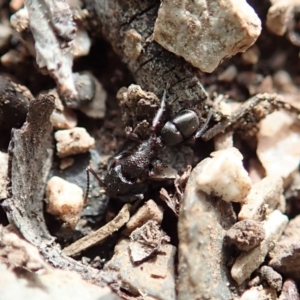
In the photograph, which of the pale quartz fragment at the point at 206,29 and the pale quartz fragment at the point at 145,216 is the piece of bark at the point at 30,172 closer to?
the pale quartz fragment at the point at 145,216

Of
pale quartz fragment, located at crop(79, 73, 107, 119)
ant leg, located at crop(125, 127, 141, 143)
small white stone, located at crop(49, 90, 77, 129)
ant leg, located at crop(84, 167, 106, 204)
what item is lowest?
ant leg, located at crop(84, 167, 106, 204)

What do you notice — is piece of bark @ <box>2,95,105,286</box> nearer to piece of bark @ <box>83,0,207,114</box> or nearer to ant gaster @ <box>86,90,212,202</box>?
ant gaster @ <box>86,90,212,202</box>

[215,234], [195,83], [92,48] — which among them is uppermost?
[92,48]

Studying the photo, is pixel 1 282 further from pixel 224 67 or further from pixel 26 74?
pixel 224 67

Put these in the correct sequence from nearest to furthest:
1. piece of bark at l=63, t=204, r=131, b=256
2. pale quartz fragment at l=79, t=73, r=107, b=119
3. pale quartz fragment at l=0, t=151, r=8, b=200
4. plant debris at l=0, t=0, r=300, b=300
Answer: plant debris at l=0, t=0, r=300, b=300 < pale quartz fragment at l=0, t=151, r=8, b=200 < piece of bark at l=63, t=204, r=131, b=256 < pale quartz fragment at l=79, t=73, r=107, b=119

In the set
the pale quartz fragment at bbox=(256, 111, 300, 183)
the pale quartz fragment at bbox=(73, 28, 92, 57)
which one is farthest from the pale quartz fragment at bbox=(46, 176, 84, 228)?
the pale quartz fragment at bbox=(256, 111, 300, 183)

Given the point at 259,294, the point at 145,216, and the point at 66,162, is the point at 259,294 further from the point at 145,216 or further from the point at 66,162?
the point at 66,162

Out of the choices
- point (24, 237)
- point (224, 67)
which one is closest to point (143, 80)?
point (224, 67)
